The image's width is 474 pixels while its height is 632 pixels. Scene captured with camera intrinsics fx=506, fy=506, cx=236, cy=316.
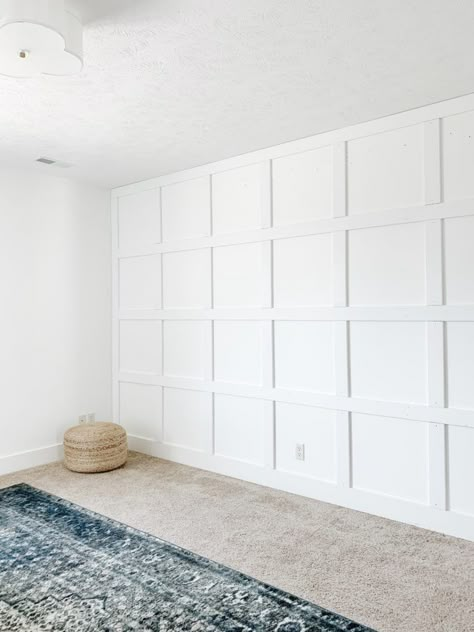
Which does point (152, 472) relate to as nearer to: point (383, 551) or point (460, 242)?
point (383, 551)

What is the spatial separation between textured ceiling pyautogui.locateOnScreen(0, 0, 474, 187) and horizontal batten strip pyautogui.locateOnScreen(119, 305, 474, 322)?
1.19 metres

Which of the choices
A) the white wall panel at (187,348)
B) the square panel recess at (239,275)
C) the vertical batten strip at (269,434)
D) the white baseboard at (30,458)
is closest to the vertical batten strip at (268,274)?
the square panel recess at (239,275)

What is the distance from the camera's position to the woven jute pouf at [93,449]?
400cm

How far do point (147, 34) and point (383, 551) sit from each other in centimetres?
279

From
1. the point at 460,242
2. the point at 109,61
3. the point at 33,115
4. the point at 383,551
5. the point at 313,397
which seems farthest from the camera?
the point at 313,397

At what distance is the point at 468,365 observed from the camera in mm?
2834

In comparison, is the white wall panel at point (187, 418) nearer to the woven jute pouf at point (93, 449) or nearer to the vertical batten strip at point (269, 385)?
the woven jute pouf at point (93, 449)

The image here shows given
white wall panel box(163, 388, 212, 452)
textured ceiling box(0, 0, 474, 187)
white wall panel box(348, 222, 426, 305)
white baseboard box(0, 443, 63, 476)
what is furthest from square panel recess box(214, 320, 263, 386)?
white baseboard box(0, 443, 63, 476)

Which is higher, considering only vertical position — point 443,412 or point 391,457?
point 443,412

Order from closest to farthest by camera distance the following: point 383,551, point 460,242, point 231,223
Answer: point 383,551, point 460,242, point 231,223

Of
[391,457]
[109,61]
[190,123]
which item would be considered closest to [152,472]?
[391,457]

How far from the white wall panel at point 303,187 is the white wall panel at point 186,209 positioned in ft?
2.25

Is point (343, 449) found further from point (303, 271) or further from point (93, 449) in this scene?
point (93, 449)

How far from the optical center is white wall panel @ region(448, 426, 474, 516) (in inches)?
111
